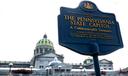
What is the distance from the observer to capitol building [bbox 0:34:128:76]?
51.7m

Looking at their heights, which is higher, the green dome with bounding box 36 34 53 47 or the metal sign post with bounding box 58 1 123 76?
the green dome with bounding box 36 34 53 47

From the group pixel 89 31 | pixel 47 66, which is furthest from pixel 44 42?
pixel 89 31

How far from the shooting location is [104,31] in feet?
44.0

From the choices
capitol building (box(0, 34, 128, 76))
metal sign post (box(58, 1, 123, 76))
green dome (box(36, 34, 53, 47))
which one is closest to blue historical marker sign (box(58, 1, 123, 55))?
metal sign post (box(58, 1, 123, 76))

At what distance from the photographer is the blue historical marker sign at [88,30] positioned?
12.6 m

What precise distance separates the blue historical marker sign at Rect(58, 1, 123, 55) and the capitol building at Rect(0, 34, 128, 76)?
32.0 metres

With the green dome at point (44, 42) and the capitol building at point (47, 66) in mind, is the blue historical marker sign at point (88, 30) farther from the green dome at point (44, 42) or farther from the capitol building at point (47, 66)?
the green dome at point (44, 42)

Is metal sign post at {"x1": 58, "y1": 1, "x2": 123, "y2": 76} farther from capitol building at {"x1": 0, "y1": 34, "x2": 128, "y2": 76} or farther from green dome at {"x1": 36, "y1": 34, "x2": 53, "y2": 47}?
green dome at {"x1": 36, "y1": 34, "x2": 53, "y2": 47}

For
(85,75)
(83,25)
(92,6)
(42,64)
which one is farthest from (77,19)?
(42,64)

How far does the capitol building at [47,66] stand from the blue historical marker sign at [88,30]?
32039mm

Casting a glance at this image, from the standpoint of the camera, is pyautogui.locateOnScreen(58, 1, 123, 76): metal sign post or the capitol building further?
the capitol building

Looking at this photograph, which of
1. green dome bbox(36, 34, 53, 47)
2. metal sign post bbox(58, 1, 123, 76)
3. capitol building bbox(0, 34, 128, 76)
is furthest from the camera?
green dome bbox(36, 34, 53, 47)

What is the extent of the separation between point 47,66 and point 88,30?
47382 millimetres

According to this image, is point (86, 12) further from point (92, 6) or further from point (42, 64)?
point (42, 64)
